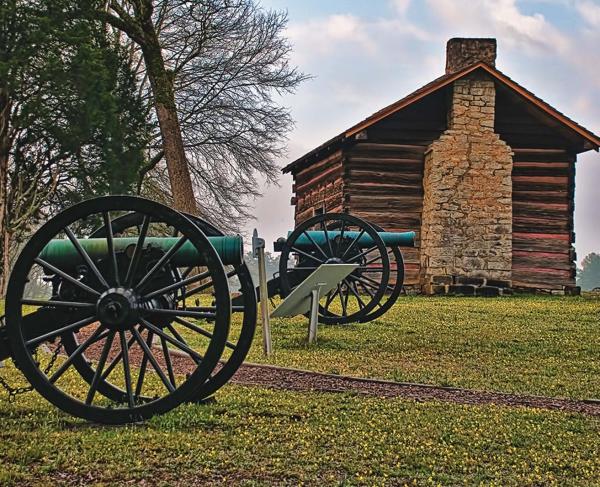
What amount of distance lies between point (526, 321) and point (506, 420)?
308 inches

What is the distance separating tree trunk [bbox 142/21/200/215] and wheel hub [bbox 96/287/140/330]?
53.8 feet

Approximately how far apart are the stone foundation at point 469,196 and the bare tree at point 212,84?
657 cm

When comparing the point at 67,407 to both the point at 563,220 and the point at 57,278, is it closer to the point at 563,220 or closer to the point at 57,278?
the point at 57,278

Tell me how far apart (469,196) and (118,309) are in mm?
16224

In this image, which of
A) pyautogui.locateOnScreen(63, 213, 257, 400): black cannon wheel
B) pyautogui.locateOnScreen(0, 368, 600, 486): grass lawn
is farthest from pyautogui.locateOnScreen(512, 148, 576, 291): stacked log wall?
pyautogui.locateOnScreen(63, 213, 257, 400): black cannon wheel

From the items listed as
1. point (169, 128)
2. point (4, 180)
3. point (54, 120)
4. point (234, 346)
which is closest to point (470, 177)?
point (169, 128)

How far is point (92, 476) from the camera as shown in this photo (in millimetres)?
3938

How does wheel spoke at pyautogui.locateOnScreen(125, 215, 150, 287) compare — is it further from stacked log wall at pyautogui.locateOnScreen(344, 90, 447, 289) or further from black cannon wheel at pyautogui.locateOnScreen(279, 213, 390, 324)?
stacked log wall at pyautogui.locateOnScreen(344, 90, 447, 289)

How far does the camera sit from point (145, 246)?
5.12 meters

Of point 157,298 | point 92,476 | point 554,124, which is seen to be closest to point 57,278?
point 157,298

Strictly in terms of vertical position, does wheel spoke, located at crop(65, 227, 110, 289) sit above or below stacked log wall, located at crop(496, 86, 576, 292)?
below

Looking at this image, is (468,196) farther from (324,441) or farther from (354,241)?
(324,441)

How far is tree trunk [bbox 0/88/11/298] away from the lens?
2039 centimetres

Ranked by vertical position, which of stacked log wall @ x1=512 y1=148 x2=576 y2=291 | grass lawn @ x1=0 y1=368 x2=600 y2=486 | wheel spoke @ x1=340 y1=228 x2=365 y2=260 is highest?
stacked log wall @ x1=512 y1=148 x2=576 y2=291
